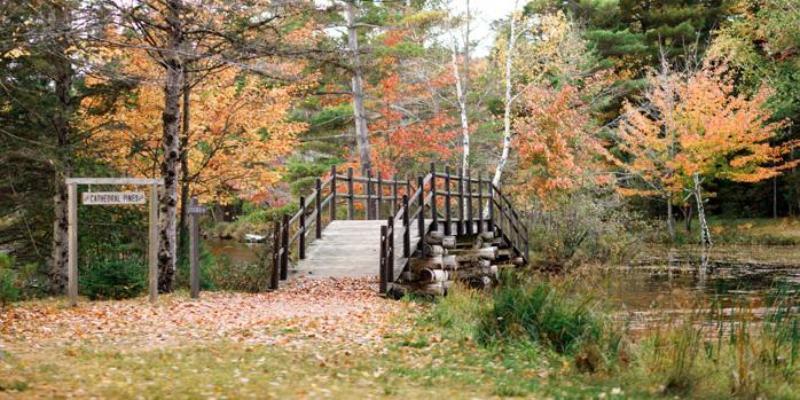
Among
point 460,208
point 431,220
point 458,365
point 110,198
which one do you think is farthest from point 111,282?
point 460,208

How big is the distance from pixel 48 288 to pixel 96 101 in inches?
149

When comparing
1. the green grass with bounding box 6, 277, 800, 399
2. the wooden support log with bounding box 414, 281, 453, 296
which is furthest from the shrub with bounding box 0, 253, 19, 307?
the wooden support log with bounding box 414, 281, 453, 296

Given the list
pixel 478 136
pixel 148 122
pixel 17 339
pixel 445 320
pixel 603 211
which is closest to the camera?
pixel 17 339

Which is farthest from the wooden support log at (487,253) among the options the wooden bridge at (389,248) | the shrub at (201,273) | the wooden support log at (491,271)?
the shrub at (201,273)

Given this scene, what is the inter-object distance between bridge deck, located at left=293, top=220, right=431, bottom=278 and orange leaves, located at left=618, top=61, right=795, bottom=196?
1696 centimetres

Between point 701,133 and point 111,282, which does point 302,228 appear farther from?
point 701,133

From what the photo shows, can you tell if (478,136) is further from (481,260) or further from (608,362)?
(608,362)

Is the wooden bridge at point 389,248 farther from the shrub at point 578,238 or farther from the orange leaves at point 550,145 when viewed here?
the orange leaves at point 550,145

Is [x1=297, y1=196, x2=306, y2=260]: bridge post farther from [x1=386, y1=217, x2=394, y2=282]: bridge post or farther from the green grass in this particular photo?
the green grass

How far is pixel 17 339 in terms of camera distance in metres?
9.28

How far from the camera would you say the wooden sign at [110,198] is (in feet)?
39.7

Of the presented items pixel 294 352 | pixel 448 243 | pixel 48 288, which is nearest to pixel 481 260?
pixel 448 243

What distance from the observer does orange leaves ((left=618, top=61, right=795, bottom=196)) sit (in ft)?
101

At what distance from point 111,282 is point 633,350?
904 cm
